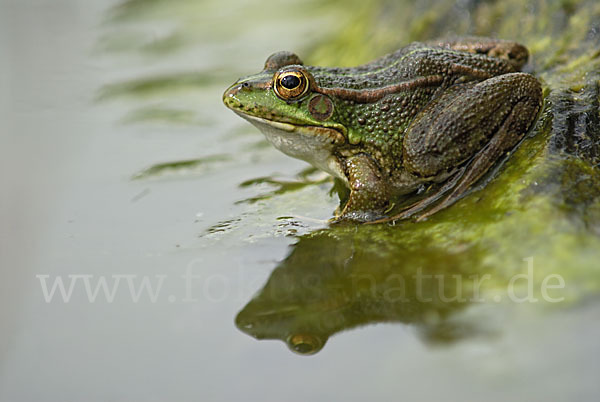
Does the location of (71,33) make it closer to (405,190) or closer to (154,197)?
(154,197)

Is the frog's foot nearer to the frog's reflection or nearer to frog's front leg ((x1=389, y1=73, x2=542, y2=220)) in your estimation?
frog's front leg ((x1=389, y1=73, x2=542, y2=220))

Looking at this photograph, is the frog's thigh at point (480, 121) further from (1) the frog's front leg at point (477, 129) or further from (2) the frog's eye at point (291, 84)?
(2) the frog's eye at point (291, 84)

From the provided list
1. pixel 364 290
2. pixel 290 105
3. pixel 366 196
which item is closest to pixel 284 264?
pixel 364 290

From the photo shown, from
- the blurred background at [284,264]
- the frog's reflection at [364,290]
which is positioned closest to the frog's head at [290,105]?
the blurred background at [284,264]

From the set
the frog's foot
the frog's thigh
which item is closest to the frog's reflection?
the frog's foot

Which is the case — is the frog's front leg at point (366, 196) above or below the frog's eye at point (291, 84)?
below

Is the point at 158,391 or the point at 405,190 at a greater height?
the point at 405,190

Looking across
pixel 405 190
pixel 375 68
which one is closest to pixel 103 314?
pixel 405 190
